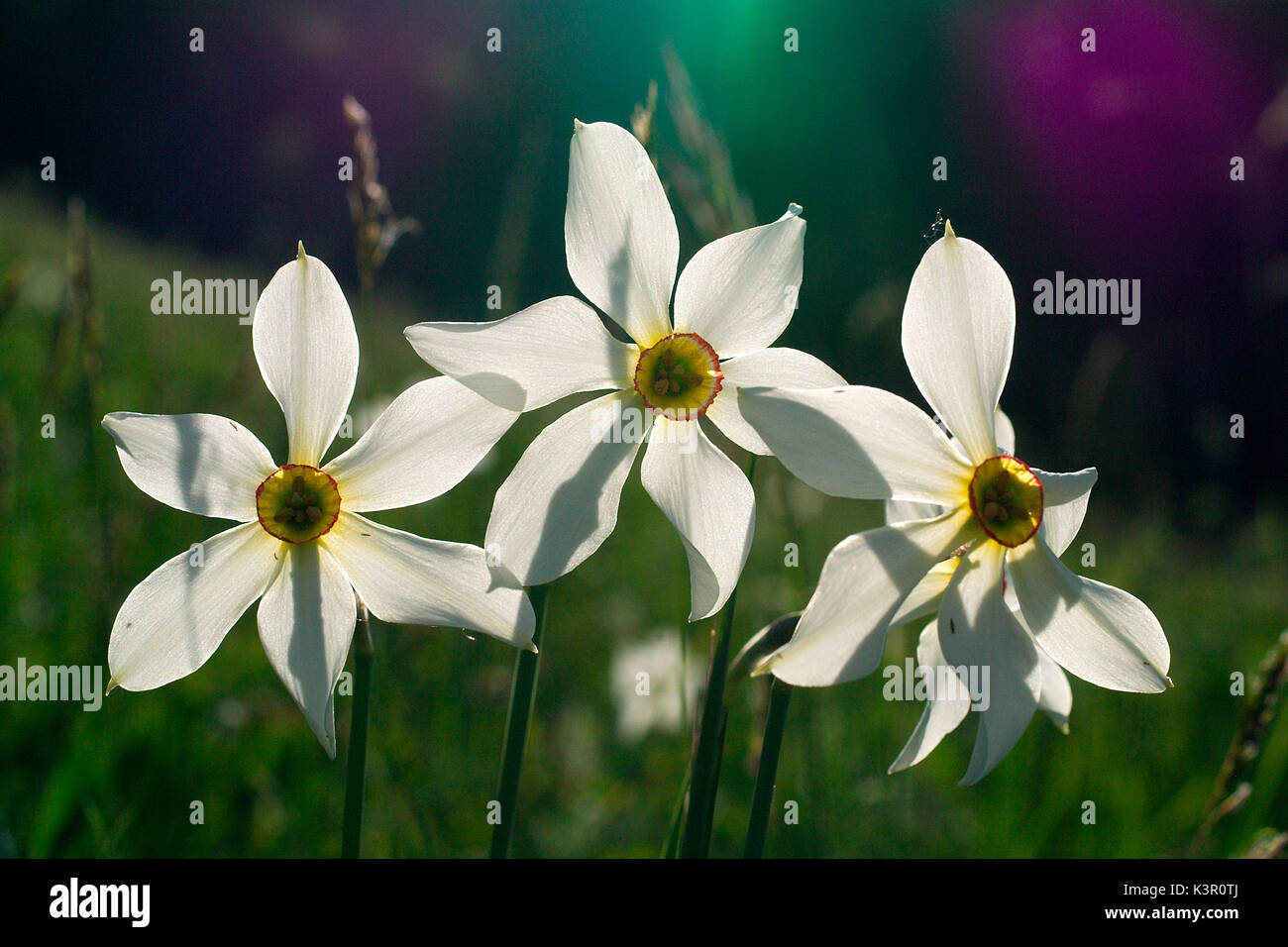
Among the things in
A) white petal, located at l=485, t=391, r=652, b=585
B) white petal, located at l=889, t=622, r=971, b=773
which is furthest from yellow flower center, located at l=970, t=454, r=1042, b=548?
white petal, located at l=485, t=391, r=652, b=585

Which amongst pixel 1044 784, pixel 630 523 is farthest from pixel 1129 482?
pixel 1044 784

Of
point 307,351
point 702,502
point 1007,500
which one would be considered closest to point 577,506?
point 702,502

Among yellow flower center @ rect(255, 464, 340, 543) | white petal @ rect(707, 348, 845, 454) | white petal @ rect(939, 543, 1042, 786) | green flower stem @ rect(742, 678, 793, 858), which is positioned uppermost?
white petal @ rect(707, 348, 845, 454)

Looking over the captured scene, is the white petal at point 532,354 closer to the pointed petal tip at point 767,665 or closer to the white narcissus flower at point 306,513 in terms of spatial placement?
the white narcissus flower at point 306,513

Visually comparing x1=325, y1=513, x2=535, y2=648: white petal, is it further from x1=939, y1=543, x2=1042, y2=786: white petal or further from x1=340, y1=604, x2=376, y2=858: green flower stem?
x1=939, y1=543, x2=1042, y2=786: white petal

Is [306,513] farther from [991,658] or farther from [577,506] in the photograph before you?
[991,658]

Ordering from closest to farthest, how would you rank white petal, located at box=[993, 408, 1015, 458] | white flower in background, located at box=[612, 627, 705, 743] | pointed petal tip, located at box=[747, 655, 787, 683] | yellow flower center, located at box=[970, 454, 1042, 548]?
pointed petal tip, located at box=[747, 655, 787, 683] → yellow flower center, located at box=[970, 454, 1042, 548] → white petal, located at box=[993, 408, 1015, 458] → white flower in background, located at box=[612, 627, 705, 743]

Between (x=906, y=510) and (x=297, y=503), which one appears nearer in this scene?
(x=297, y=503)
